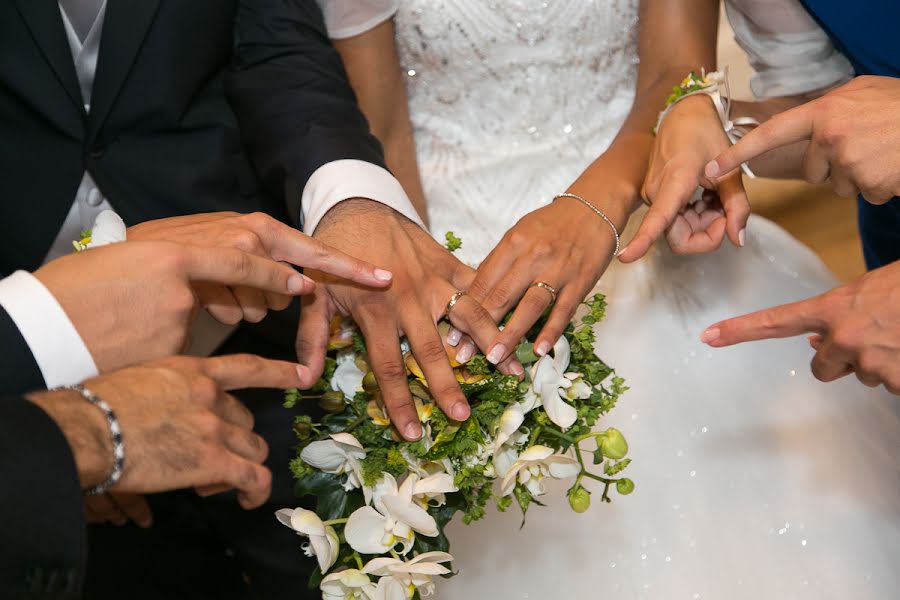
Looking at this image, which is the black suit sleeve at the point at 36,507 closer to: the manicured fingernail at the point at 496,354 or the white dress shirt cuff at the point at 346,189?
the manicured fingernail at the point at 496,354

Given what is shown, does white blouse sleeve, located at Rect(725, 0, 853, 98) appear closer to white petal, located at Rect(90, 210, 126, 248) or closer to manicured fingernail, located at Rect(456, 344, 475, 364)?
manicured fingernail, located at Rect(456, 344, 475, 364)

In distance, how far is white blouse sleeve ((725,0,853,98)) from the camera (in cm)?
149

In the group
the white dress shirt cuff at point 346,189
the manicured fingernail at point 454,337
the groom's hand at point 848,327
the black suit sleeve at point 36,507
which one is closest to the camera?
the black suit sleeve at point 36,507

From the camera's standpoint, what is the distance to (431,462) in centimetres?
103

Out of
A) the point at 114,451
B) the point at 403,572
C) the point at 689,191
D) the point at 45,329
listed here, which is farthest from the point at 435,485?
the point at 689,191

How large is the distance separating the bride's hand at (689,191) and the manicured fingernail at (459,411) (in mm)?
357

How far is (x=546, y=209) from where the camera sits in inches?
53.0

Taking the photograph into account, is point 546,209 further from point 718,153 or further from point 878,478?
point 878,478

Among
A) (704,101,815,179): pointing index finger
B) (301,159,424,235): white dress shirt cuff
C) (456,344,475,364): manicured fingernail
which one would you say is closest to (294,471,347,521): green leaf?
(456,344,475,364): manicured fingernail

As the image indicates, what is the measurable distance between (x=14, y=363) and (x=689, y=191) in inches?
36.2

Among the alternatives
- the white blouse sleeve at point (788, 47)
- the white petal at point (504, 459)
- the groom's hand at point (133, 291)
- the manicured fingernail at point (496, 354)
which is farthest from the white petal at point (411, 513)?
the white blouse sleeve at point (788, 47)

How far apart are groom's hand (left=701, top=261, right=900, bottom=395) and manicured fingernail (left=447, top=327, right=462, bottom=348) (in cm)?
32

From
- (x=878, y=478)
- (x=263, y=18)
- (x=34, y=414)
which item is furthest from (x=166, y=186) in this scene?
(x=878, y=478)

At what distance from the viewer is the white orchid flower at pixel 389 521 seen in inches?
38.0
